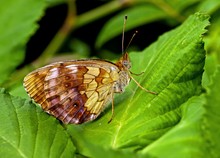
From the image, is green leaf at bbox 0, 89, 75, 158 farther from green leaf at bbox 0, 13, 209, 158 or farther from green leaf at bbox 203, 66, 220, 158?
green leaf at bbox 203, 66, 220, 158

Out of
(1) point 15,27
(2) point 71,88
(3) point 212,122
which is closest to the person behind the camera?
(3) point 212,122

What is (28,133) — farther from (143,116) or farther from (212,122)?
(212,122)

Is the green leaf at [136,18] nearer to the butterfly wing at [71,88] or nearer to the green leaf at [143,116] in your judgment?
the butterfly wing at [71,88]

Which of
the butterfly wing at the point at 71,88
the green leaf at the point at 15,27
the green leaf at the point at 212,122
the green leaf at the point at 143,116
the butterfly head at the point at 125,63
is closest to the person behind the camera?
the green leaf at the point at 212,122

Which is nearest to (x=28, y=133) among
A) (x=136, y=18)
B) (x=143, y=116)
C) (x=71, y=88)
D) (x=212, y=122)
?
(x=143, y=116)

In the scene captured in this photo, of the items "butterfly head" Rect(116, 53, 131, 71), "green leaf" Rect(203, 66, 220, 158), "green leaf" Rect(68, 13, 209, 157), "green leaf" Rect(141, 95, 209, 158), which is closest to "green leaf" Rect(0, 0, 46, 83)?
"butterfly head" Rect(116, 53, 131, 71)

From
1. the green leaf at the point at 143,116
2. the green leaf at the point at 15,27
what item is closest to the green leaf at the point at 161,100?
the green leaf at the point at 143,116

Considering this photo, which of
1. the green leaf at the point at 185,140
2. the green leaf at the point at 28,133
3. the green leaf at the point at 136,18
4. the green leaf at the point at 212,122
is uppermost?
the green leaf at the point at 212,122

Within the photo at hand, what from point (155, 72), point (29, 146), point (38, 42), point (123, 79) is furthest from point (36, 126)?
point (38, 42)
